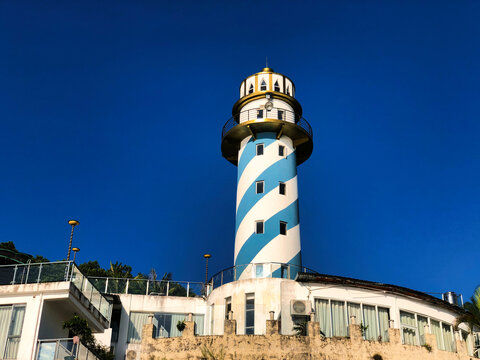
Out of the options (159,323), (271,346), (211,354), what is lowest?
(211,354)

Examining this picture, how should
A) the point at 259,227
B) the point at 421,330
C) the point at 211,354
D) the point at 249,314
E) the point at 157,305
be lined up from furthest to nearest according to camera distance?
the point at 157,305 → the point at 259,227 → the point at 421,330 → the point at 249,314 → the point at 211,354

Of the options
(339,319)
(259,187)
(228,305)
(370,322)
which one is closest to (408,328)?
(370,322)

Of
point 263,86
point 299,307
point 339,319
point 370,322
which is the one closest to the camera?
point 299,307

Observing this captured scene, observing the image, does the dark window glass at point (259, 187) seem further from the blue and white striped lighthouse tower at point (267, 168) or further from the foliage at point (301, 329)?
the foliage at point (301, 329)

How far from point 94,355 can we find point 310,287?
12311 mm

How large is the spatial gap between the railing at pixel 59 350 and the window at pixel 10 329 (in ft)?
3.89

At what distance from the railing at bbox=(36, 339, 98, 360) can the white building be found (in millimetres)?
48

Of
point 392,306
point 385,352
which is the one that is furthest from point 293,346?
point 392,306

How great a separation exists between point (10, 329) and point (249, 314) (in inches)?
503

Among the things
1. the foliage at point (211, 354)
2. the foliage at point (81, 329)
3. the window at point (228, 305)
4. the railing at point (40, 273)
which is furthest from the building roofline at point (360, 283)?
the railing at point (40, 273)

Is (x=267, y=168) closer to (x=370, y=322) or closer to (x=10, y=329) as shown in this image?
(x=370, y=322)

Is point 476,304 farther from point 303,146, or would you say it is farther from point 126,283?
point 126,283

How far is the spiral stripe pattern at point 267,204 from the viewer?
123ft

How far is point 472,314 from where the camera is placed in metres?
35.9
